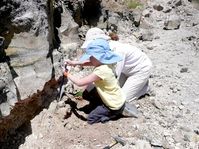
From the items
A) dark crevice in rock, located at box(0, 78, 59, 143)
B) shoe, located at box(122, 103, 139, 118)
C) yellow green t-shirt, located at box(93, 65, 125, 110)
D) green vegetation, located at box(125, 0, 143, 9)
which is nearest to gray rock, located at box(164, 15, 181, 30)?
green vegetation, located at box(125, 0, 143, 9)

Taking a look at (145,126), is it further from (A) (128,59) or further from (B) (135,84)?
(A) (128,59)

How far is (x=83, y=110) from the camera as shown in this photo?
15.2 feet

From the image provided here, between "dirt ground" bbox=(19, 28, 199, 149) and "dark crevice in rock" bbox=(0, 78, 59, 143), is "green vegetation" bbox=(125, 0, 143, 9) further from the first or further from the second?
"dark crevice in rock" bbox=(0, 78, 59, 143)

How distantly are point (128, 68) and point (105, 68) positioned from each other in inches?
25.2

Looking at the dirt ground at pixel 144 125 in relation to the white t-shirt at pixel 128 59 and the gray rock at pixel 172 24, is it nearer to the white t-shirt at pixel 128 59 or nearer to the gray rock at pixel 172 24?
the white t-shirt at pixel 128 59

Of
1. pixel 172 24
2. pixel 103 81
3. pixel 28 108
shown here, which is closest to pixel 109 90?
pixel 103 81

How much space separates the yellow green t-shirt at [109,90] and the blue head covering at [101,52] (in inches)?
3.5

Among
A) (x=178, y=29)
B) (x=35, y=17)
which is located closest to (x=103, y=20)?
(x=178, y=29)

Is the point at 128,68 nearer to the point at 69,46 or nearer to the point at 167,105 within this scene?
the point at 167,105

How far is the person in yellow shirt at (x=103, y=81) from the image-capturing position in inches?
165

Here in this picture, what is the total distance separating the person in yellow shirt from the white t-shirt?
0.97 feet

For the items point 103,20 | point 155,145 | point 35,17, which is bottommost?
point 155,145

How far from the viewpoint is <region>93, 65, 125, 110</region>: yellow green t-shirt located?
4.29 metres

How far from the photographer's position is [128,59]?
187 inches
